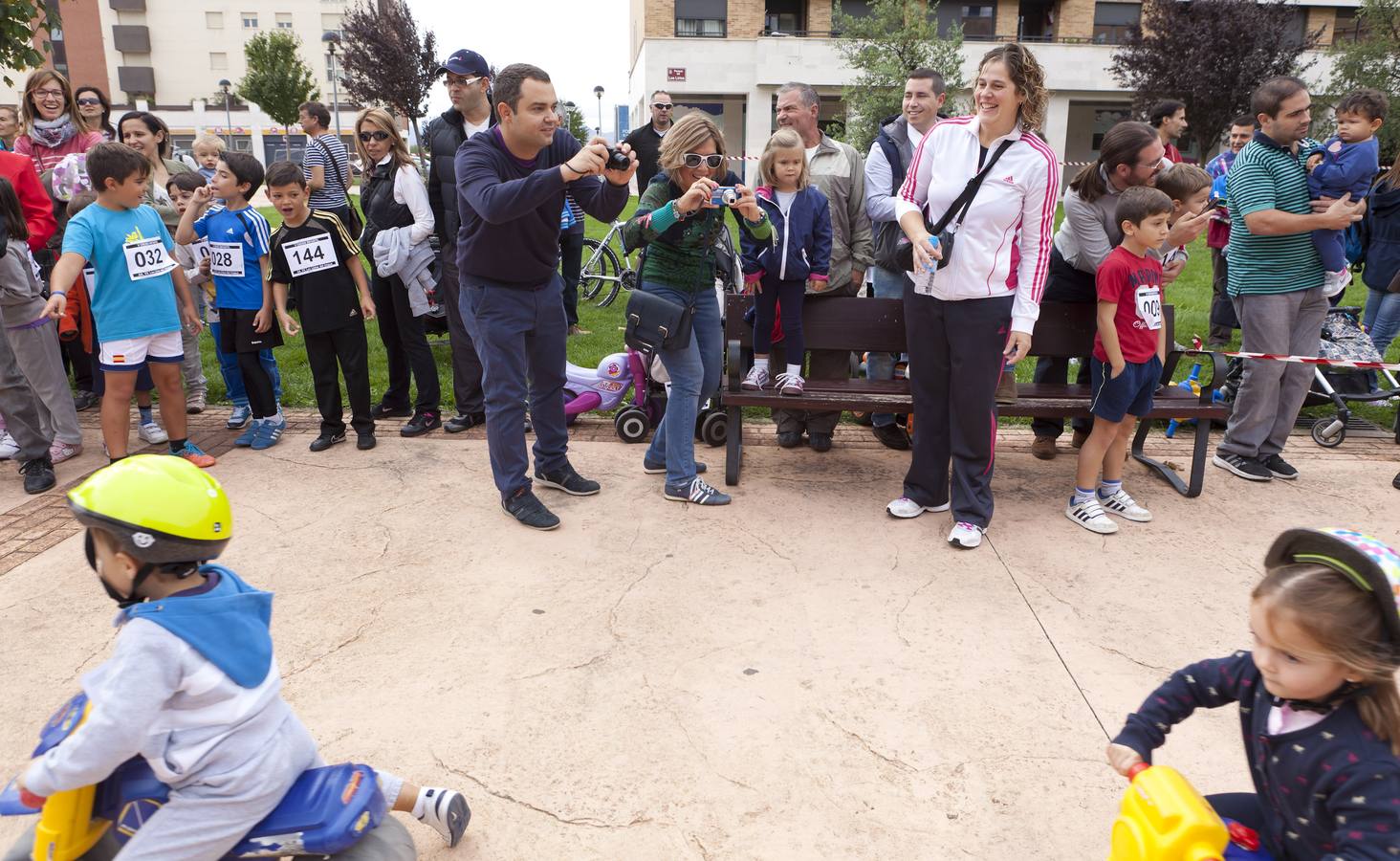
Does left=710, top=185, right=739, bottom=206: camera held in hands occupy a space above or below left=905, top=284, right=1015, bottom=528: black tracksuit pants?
above

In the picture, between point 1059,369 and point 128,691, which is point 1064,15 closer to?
point 1059,369

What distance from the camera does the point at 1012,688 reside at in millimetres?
3254

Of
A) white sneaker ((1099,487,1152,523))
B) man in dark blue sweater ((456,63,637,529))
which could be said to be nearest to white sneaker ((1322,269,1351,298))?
white sneaker ((1099,487,1152,523))

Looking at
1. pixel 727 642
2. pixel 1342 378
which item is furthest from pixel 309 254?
pixel 1342 378

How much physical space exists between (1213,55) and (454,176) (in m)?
26.7

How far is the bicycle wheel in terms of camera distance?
37.3 ft

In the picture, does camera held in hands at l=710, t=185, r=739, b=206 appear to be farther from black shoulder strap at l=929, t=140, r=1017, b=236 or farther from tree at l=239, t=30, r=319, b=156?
tree at l=239, t=30, r=319, b=156

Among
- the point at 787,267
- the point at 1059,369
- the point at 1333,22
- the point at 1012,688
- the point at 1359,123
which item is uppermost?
the point at 1333,22

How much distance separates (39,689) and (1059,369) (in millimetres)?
5269

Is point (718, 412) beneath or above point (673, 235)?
beneath

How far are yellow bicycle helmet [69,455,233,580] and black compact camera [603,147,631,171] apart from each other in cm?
254

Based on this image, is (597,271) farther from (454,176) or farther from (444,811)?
(444,811)

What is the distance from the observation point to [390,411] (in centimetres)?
662

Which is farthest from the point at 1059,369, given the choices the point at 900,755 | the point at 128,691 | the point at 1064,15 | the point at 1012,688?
the point at 1064,15
